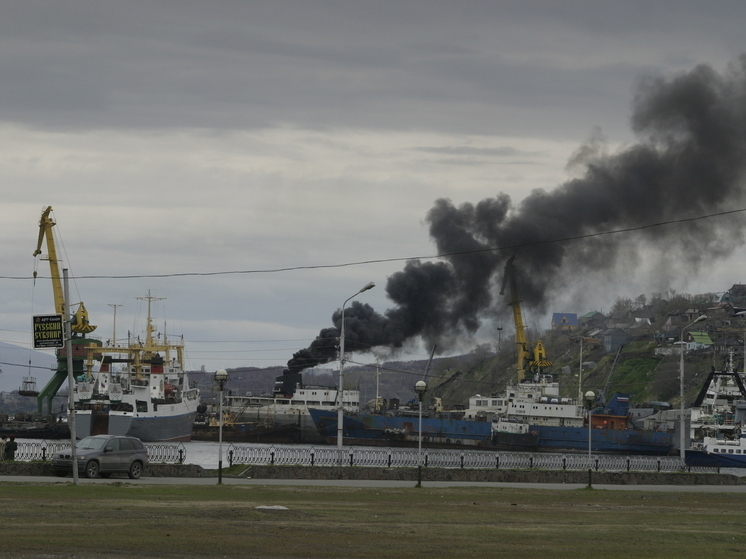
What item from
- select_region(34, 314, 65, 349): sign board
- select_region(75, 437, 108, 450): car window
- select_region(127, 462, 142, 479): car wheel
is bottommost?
select_region(127, 462, 142, 479): car wheel

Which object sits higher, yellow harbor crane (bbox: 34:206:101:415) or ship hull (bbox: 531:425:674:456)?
yellow harbor crane (bbox: 34:206:101:415)

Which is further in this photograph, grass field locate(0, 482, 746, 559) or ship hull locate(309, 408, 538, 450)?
ship hull locate(309, 408, 538, 450)

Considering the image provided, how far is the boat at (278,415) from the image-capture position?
121 meters

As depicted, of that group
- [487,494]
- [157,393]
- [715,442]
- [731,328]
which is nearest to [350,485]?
[487,494]

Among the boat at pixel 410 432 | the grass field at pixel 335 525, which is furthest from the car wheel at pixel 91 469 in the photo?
the boat at pixel 410 432

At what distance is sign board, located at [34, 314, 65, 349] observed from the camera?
33.0 m

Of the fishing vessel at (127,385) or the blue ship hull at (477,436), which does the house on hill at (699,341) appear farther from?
the fishing vessel at (127,385)

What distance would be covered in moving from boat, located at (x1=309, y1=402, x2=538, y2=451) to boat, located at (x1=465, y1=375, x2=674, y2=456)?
1642 millimetres

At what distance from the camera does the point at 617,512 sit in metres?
26.9

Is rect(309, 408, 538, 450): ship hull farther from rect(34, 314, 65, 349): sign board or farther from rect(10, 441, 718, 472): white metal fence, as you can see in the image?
rect(34, 314, 65, 349): sign board

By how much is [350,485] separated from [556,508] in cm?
916

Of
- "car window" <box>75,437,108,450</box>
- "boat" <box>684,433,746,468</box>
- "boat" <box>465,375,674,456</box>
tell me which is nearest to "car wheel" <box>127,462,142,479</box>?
"car window" <box>75,437,108,450</box>

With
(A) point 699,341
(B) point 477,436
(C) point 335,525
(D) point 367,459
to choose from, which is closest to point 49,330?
(C) point 335,525

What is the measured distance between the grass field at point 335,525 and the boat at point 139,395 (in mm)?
75610
